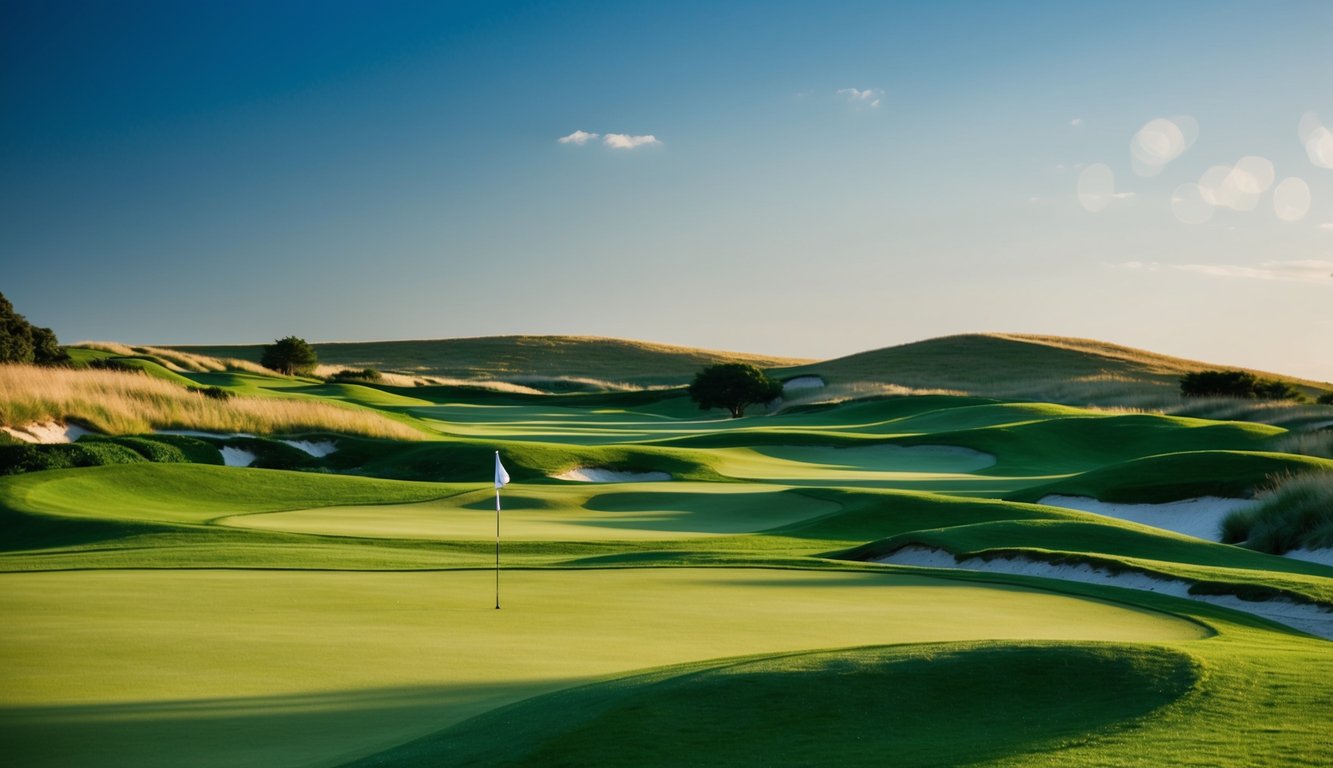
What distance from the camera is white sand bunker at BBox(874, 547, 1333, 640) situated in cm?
1143

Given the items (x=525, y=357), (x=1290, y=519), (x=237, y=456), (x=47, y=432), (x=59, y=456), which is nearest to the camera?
(x=1290, y=519)

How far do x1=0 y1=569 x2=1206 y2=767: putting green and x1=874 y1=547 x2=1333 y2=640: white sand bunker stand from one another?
62.1 inches

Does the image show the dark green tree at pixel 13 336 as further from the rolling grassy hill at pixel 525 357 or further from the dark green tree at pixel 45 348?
the rolling grassy hill at pixel 525 357

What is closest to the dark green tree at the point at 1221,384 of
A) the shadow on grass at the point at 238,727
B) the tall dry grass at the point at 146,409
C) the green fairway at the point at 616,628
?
the green fairway at the point at 616,628

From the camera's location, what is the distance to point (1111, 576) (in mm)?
13945

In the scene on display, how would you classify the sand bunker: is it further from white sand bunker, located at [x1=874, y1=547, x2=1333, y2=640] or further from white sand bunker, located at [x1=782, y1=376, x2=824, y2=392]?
white sand bunker, located at [x1=782, y1=376, x2=824, y2=392]

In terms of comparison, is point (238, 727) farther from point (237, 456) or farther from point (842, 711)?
point (237, 456)

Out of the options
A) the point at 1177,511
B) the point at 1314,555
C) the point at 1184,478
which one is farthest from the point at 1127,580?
the point at 1184,478

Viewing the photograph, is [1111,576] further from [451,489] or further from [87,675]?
[451,489]

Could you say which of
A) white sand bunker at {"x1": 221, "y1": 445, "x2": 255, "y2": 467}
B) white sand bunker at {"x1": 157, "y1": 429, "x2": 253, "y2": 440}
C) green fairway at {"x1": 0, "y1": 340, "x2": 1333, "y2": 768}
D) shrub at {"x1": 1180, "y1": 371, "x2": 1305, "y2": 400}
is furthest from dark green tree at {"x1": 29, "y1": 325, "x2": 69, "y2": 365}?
shrub at {"x1": 1180, "y1": 371, "x2": 1305, "y2": 400}

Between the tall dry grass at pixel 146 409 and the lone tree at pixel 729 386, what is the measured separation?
26659 mm

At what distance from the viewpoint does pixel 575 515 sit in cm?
2378

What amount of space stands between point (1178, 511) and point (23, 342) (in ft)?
116

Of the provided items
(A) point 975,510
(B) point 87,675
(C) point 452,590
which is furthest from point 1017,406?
(B) point 87,675
